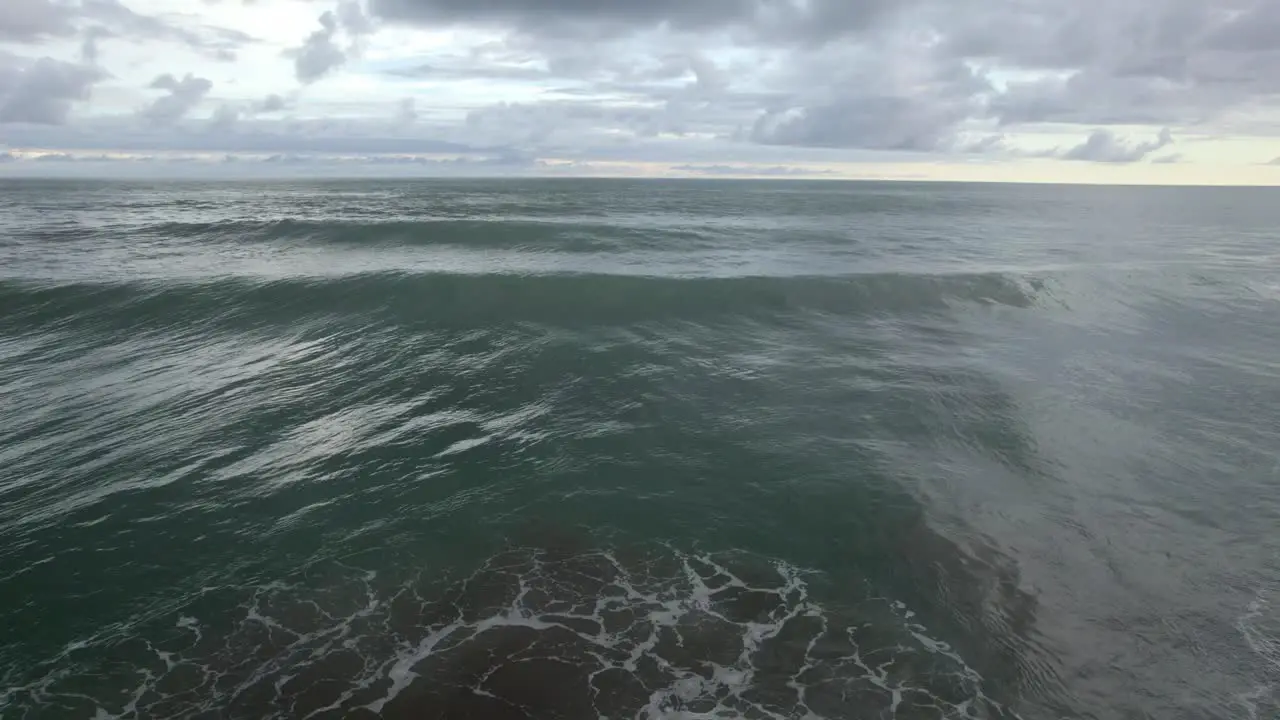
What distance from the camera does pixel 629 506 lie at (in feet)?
35.0

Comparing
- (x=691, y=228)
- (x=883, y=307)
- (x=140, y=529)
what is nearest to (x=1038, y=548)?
(x=140, y=529)

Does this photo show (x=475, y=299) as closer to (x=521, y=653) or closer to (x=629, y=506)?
(x=629, y=506)

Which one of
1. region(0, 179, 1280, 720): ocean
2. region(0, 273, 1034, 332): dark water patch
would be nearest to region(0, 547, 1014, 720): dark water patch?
region(0, 179, 1280, 720): ocean

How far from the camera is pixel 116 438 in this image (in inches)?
490

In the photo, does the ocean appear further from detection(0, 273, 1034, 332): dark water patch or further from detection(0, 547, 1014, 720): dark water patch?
detection(0, 273, 1034, 332): dark water patch

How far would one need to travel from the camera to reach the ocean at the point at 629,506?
7.09 m

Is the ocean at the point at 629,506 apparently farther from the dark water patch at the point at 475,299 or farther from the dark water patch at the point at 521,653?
the dark water patch at the point at 475,299

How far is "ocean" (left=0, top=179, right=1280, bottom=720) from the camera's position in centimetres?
709

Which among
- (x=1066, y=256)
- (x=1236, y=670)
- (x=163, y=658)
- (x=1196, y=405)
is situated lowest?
(x=163, y=658)

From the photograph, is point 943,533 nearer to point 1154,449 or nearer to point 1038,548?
point 1038,548

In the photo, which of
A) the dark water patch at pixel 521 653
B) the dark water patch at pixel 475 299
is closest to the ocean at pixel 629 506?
the dark water patch at pixel 521 653

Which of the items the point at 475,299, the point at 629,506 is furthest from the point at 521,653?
the point at 475,299

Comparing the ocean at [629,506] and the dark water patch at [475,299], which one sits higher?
the dark water patch at [475,299]

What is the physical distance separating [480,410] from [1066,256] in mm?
35037
